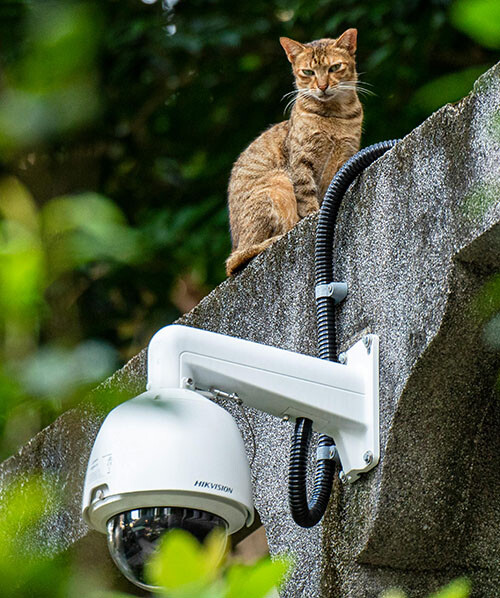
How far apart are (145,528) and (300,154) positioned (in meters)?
2.14

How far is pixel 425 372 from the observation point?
5.49ft

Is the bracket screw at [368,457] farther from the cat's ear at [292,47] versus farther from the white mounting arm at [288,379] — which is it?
the cat's ear at [292,47]

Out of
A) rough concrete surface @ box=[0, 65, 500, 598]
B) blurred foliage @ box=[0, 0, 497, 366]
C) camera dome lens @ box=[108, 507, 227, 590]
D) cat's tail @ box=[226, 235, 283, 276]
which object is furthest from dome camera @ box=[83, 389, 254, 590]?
blurred foliage @ box=[0, 0, 497, 366]

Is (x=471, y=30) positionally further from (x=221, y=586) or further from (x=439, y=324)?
(x=439, y=324)

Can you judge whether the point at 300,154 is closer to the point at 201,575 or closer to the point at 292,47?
the point at 292,47

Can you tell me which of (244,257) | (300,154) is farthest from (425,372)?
(300,154)

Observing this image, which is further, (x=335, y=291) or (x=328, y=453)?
(x=335, y=291)

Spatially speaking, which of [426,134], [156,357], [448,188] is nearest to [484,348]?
[448,188]

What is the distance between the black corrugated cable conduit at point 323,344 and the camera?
1765 millimetres

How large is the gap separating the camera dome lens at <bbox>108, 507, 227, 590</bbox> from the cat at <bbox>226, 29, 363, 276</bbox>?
1.27 meters

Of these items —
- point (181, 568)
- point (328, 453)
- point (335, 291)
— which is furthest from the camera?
point (335, 291)

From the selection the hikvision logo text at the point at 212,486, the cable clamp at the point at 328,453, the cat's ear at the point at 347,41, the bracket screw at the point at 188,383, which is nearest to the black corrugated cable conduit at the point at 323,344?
the cable clamp at the point at 328,453

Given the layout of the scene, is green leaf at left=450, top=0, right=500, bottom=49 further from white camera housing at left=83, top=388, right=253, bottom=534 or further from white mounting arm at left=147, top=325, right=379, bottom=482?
white mounting arm at left=147, top=325, right=379, bottom=482

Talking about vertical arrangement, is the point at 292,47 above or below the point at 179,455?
below
